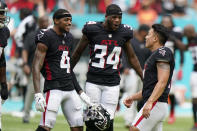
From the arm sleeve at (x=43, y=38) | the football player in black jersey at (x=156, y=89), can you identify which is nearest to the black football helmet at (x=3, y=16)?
the arm sleeve at (x=43, y=38)

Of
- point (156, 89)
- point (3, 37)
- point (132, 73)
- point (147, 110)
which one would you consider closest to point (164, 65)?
point (156, 89)

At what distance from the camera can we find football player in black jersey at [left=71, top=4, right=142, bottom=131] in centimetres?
802

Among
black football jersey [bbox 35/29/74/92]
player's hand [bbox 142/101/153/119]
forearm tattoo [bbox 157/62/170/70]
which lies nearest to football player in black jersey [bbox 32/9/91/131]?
black football jersey [bbox 35/29/74/92]

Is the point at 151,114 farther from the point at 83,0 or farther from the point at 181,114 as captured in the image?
the point at 83,0

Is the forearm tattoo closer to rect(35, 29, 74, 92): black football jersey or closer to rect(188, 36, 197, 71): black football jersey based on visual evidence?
rect(35, 29, 74, 92): black football jersey

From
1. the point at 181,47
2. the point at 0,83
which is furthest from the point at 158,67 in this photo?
the point at 181,47

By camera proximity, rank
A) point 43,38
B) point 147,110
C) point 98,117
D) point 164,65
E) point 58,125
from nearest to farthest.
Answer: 1. point 147,110
2. point 164,65
3. point 43,38
4. point 98,117
5. point 58,125

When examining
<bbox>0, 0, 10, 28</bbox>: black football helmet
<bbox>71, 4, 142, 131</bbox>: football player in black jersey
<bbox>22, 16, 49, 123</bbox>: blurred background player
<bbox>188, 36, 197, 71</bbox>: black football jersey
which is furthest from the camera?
<bbox>188, 36, 197, 71</bbox>: black football jersey

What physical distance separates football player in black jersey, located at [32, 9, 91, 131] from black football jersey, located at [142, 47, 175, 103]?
80 centimetres

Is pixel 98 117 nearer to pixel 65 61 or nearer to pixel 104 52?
pixel 65 61

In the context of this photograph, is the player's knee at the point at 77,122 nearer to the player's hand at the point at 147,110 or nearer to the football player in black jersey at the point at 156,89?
the football player in black jersey at the point at 156,89

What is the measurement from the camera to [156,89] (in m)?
6.91

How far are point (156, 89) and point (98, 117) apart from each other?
Answer: 98 cm

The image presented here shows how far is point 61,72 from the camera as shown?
7520 mm
